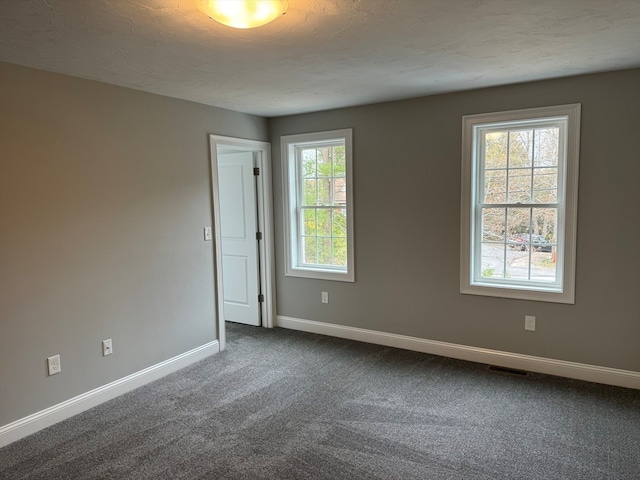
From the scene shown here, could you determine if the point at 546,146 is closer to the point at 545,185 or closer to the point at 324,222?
the point at 545,185

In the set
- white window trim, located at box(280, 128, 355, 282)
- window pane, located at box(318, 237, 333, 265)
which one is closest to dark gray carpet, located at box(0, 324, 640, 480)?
white window trim, located at box(280, 128, 355, 282)

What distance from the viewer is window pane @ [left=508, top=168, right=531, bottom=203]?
3.51 meters

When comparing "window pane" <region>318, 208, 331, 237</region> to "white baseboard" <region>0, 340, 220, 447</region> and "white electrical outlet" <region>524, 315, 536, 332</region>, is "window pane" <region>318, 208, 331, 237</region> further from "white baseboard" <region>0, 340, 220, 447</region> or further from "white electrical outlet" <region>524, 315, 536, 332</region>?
"white electrical outlet" <region>524, 315, 536, 332</region>

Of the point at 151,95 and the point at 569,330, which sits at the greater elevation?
the point at 151,95

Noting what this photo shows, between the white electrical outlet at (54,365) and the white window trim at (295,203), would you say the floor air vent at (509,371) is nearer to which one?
the white window trim at (295,203)

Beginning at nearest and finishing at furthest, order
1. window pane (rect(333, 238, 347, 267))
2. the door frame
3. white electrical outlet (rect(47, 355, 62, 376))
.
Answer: white electrical outlet (rect(47, 355, 62, 376))
the door frame
window pane (rect(333, 238, 347, 267))

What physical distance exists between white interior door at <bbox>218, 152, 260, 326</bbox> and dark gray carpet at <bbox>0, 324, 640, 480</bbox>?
1259mm

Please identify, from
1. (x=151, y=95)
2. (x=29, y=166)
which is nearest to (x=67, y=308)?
(x=29, y=166)

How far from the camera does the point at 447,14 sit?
203 cm

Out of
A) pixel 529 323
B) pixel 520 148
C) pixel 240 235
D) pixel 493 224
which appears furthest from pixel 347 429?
pixel 240 235

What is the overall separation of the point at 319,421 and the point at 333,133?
8.81 ft

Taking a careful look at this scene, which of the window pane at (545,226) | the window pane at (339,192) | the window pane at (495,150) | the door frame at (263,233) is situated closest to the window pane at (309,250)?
the door frame at (263,233)

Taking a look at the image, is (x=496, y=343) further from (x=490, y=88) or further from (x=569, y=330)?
(x=490, y=88)

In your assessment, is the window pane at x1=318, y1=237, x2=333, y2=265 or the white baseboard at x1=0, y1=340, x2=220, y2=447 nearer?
the white baseboard at x1=0, y1=340, x2=220, y2=447
